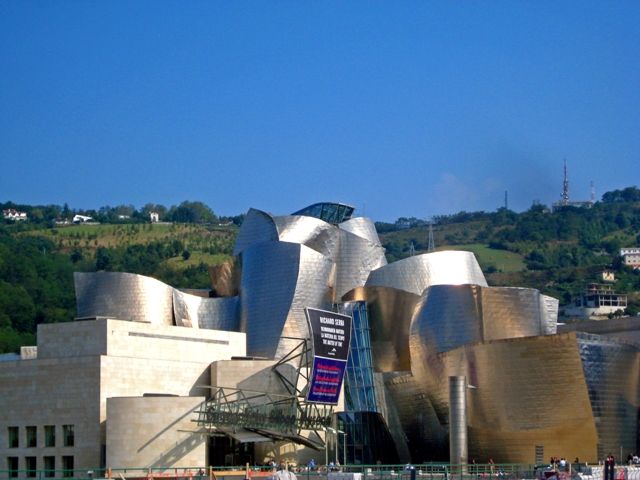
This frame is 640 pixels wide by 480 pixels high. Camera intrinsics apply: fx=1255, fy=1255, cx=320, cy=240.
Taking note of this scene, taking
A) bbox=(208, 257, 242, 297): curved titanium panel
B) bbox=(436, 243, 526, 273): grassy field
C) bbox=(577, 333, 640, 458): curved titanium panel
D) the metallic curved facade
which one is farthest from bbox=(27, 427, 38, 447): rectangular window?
bbox=(436, 243, 526, 273): grassy field

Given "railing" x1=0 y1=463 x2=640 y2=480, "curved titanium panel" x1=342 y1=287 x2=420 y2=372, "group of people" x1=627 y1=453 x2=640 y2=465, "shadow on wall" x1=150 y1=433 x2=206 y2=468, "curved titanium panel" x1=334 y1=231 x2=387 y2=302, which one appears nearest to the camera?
"railing" x1=0 y1=463 x2=640 y2=480

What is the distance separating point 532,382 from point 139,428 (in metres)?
20.0

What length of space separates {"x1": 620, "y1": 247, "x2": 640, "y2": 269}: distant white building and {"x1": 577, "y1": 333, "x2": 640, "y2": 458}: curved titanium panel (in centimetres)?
12372

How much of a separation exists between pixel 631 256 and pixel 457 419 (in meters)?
136

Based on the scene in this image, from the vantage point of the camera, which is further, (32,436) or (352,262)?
(352,262)

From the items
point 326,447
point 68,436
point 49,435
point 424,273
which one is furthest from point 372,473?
point 424,273

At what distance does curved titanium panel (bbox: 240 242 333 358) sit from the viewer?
7544 centimetres

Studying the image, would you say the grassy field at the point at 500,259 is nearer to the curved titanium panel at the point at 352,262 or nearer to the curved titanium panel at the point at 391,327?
the curved titanium panel at the point at 352,262

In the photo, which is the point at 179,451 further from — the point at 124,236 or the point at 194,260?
the point at 124,236

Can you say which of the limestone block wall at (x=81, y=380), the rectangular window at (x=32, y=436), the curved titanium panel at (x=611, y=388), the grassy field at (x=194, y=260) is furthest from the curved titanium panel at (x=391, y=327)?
the grassy field at (x=194, y=260)

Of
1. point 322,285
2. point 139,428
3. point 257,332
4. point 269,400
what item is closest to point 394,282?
point 322,285

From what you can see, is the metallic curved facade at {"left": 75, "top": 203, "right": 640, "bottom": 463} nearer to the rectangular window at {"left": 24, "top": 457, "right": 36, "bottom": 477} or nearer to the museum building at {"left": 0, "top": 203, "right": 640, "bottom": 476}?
the museum building at {"left": 0, "top": 203, "right": 640, "bottom": 476}

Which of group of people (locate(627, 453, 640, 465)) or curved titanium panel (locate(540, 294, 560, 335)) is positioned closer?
group of people (locate(627, 453, 640, 465))

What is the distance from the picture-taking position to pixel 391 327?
78.1m
